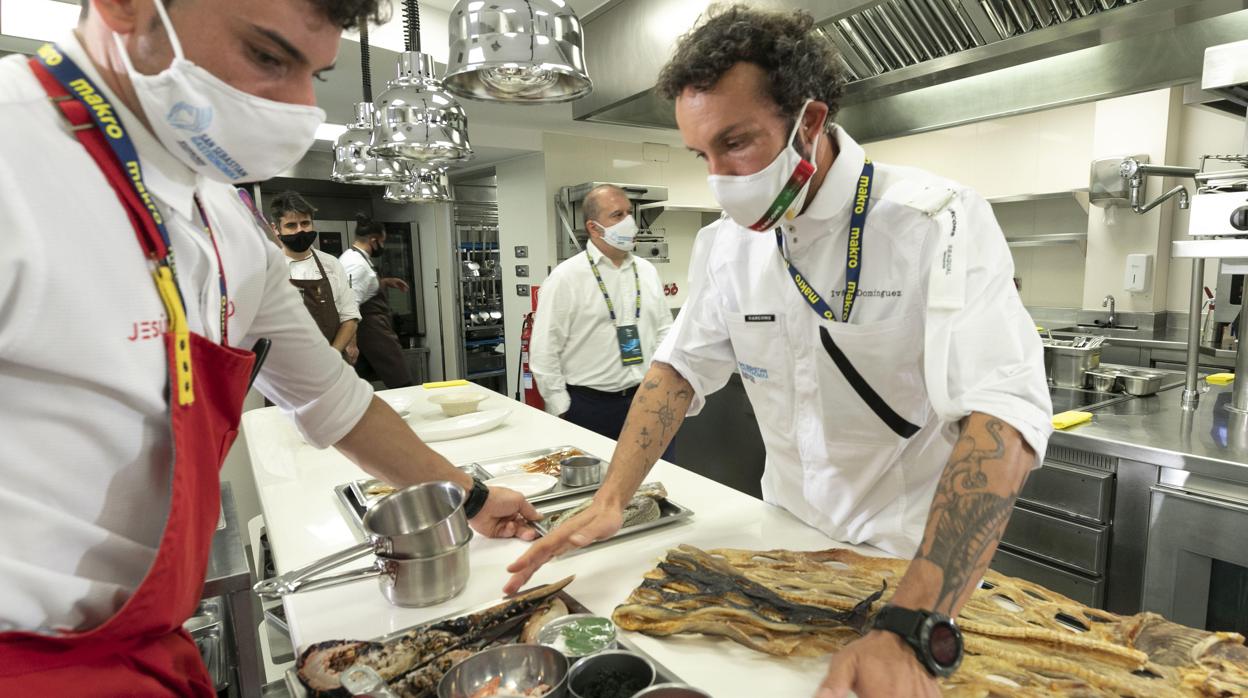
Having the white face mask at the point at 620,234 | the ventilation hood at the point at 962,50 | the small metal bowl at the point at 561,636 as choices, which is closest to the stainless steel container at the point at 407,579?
the small metal bowl at the point at 561,636

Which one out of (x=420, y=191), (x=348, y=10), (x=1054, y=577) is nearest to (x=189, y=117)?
(x=348, y=10)

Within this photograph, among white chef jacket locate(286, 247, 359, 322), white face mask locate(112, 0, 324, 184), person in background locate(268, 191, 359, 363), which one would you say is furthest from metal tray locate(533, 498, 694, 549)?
white chef jacket locate(286, 247, 359, 322)

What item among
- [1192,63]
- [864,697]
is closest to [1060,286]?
[1192,63]

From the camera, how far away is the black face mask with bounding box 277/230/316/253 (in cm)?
429

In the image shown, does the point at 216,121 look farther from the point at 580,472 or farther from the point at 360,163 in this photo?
the point at 360,163

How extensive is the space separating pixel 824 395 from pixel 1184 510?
1.44 metres

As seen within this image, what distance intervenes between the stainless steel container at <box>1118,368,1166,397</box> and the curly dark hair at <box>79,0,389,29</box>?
3.15 m

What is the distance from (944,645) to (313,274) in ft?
14.7

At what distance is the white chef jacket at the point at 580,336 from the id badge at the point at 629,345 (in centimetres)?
2

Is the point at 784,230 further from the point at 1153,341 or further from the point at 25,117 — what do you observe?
the point at 1153,341

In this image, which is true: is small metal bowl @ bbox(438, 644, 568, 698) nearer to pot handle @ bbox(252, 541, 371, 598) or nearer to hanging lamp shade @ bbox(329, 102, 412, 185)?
pot handle @ bbox(252, 541, 371, 598)

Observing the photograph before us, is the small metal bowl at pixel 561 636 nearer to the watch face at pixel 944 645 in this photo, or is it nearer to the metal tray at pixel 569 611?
the metal tray at pixel 569 611

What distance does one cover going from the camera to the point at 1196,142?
14.2ft

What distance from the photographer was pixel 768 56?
1.22 meters
